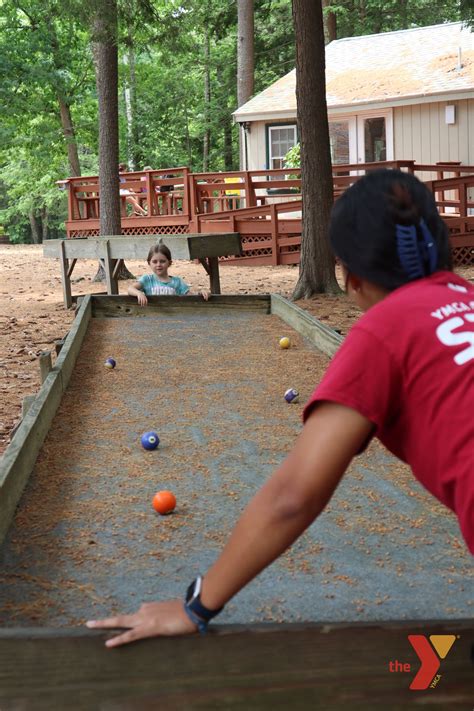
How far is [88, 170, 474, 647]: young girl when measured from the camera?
1702 millimetres

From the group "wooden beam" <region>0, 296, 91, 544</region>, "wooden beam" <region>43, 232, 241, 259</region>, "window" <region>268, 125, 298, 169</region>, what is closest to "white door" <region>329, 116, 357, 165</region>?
"window" <region>268, 125, 298, 169</region>

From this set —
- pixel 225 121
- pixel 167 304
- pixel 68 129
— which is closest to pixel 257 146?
pixel 68 129

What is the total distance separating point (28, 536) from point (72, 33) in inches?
1101

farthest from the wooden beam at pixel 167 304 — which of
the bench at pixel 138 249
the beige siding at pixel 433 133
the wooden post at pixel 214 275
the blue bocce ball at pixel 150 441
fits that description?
the beige siding at pixel 433 133

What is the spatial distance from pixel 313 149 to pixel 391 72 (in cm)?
Answer: 1270

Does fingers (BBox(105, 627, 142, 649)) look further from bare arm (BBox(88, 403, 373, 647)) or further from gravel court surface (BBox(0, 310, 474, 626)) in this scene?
gravel court surface (BBox(0, 310, 474, 626))

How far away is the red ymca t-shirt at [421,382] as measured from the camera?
170cm

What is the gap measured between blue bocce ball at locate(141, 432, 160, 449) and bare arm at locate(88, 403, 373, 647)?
2878 mm

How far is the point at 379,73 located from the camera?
24547 millimetres

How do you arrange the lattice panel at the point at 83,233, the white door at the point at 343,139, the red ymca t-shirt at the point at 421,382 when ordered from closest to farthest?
the red ymca t-shirt at the point at 421,382
the white door at the point at 343,139
the lattice panel at the point at 83,233

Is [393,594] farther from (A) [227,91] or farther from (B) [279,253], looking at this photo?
(A) [227,91]

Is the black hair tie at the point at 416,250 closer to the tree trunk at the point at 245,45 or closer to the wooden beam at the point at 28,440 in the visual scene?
the wooden beam at the point at 28,440

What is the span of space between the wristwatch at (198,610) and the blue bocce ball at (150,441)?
9.18 feet

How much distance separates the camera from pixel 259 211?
65.9 feet
